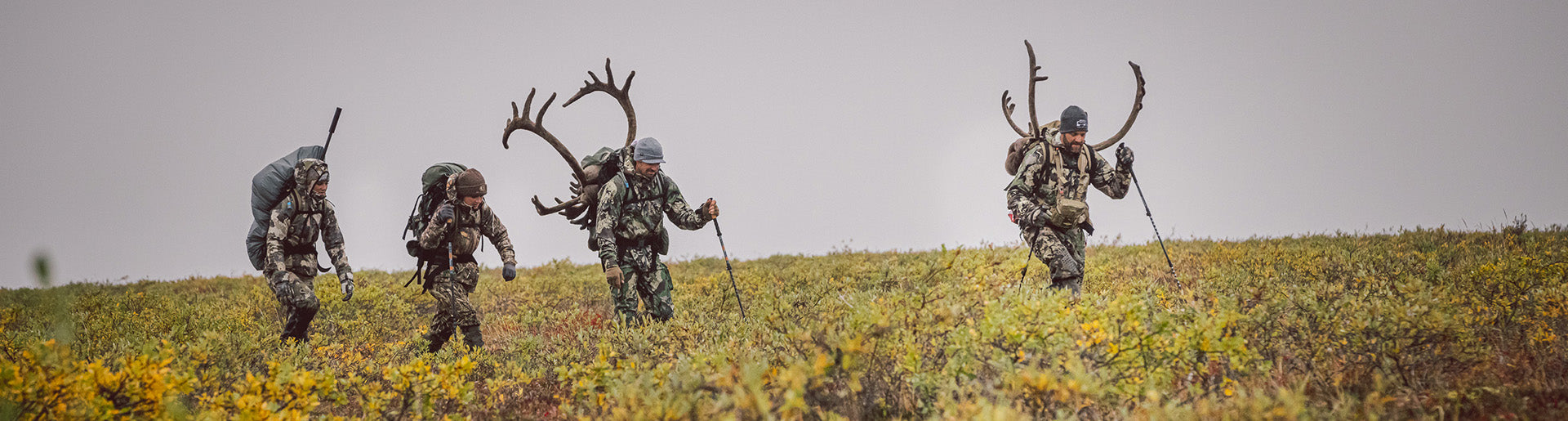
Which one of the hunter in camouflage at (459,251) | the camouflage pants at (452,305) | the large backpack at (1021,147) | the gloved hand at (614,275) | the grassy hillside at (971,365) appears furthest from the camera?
the large backpack at (1021,147)

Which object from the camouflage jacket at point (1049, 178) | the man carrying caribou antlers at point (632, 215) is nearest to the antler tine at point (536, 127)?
the man carrying caribou antlers at point (632, 215)

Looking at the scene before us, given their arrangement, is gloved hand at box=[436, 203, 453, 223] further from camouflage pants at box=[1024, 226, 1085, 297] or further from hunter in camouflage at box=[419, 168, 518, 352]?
camouflage pants at box=[1024, 226, 1085, 297]

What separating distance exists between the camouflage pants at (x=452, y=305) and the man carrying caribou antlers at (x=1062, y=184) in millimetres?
5340

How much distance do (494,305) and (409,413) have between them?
8063 mm

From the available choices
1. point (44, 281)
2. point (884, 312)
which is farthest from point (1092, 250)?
point (44, 281)

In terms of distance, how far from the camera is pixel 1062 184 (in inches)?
291

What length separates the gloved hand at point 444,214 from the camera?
7199 millimetres

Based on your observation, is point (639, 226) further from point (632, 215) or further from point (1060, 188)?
point (1060, 188)

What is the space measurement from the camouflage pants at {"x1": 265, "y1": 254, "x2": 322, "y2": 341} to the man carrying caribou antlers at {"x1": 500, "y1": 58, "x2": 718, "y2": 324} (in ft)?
7.32

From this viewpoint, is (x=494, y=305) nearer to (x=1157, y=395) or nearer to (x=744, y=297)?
(x=744, y=297)

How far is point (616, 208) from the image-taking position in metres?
7.38

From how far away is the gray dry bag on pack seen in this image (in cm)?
730

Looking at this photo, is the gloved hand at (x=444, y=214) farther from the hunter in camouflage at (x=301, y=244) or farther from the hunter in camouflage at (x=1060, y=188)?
the hunter in camouflage at (x=1060, y=188)

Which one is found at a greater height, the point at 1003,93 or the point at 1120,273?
the point at 1003,93
